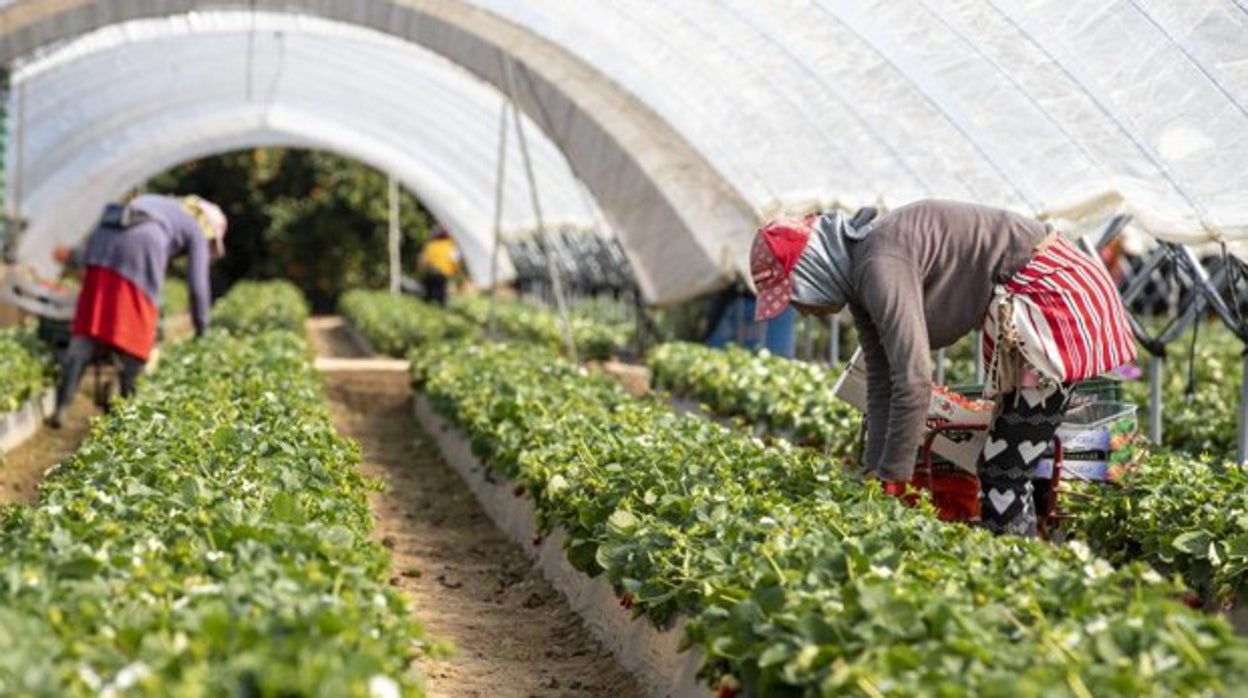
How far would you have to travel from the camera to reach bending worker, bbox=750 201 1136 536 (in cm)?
547

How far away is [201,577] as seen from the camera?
13.0 feet

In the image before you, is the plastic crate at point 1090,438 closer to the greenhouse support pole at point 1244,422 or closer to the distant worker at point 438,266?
the greenhouse support pole at point 1244,422

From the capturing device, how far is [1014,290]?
5.75 m

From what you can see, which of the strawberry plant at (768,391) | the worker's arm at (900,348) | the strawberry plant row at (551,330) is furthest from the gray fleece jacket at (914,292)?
the strawberry plant row at (551,330)

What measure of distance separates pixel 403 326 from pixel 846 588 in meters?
15.9

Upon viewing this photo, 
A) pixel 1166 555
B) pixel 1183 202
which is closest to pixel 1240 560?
pixel 1166 555

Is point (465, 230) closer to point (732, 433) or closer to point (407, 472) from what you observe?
point (407, 472)

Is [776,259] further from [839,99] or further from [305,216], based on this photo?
[305,216]

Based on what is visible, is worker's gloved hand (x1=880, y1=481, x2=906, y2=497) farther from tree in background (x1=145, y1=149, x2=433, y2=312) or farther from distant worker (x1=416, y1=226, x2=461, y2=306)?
tree in background (x1=145, y1=149, x2=433, y2=312)

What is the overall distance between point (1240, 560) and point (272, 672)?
3.19 metres

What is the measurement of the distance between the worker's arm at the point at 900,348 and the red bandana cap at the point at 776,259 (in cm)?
21

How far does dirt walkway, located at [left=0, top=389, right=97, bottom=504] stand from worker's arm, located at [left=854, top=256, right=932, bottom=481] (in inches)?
182

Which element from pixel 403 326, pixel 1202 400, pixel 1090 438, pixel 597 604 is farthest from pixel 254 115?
pixel 1090 438

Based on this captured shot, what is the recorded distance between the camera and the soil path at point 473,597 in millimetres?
5777
